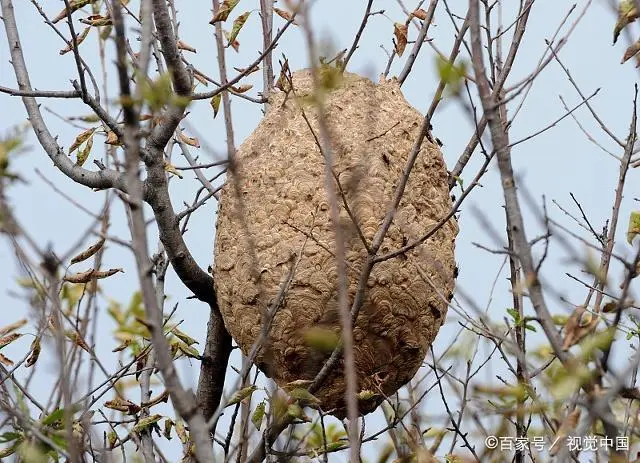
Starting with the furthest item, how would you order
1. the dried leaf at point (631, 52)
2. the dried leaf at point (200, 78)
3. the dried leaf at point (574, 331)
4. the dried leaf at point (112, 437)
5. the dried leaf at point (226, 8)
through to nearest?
the dried leaf at point (200, 78) < the dried leaf at point (112, 437) < the dried leaf at point (226, 8) < the dried leaf at point (631, 52) < the dried leaf at point (574, 331)

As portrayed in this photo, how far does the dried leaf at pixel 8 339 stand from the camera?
3211 millimetres

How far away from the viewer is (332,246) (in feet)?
9.50

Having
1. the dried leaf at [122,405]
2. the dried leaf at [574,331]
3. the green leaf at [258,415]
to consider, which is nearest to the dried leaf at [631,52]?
the dried leaf at [574,331]

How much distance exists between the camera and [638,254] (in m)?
1.93

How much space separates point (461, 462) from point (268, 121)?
1.26 m

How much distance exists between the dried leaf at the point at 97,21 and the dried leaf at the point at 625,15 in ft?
5.24

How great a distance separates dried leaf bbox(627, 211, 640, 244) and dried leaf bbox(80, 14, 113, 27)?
174cm

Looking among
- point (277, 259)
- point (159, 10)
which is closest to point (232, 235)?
point (277, 259)

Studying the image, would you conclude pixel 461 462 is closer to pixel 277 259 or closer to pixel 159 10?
pixel 277 259

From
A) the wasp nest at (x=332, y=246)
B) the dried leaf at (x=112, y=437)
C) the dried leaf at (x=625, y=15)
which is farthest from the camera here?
the dried leaf at (x=112, y=437)

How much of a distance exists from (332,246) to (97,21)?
3.58 feet

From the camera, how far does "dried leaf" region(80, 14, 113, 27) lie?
3.15 meters

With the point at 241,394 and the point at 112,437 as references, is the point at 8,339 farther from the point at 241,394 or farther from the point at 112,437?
the point at 241,394

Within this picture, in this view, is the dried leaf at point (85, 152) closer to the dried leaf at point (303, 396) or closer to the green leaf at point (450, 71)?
the dried leaf at point (303, 396)
